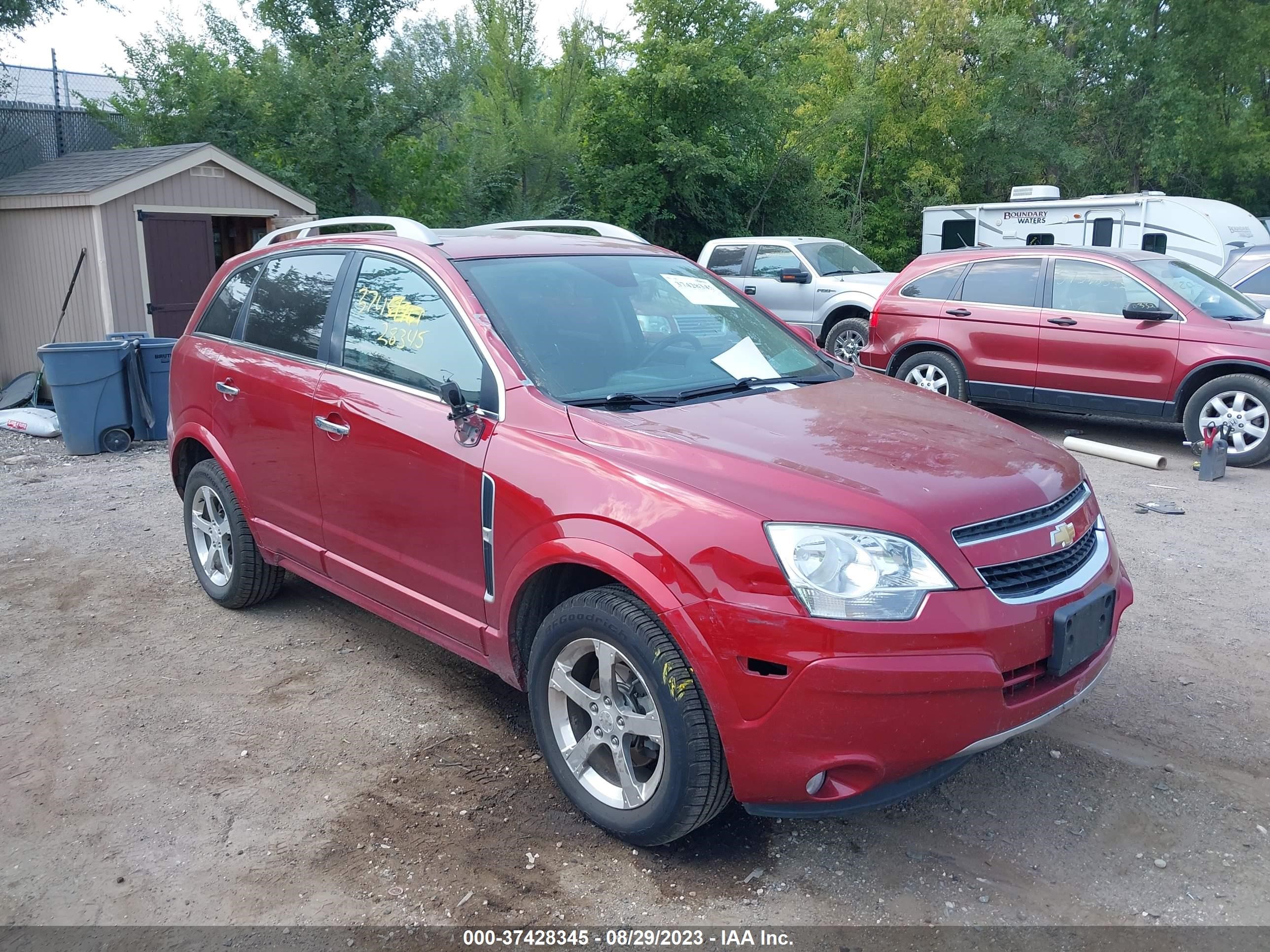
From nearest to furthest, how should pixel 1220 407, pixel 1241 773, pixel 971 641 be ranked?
pixel 971 641 → pixel 1241 773 → pixel 1220 407

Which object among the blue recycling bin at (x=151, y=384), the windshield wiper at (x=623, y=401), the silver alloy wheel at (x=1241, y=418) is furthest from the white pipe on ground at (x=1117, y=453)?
the blue recycling bin at (x=151, y=384)

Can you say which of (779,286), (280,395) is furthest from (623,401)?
(779,286)

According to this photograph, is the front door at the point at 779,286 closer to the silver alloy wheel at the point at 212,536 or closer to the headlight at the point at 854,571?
the silver alloy wheel at the point at 212,536

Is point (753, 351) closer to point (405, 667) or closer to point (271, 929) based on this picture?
point (405, 667)

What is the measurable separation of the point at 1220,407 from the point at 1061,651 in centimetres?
680

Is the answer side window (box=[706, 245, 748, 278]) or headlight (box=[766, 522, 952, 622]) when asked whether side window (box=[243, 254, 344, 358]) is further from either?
side window (box=[706, 245, 748, 278])

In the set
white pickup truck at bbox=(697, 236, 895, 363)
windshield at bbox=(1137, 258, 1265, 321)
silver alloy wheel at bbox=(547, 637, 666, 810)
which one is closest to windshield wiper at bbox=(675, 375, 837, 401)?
silver alloy wheel at bbox=(547, 637, 666, 810)

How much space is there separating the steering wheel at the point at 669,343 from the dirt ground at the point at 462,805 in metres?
1.50

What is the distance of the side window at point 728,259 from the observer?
14891 mm

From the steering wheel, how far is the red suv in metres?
4.51

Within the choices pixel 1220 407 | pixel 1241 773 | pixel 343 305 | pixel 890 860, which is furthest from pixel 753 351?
pixel 1220 407

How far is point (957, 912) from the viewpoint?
2986 millimetres

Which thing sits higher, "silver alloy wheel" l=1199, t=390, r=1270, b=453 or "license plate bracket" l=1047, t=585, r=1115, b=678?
"license plate bracket" l=1047, t=585, r=1115, b=678

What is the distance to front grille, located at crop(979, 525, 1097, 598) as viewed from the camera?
115 inches
